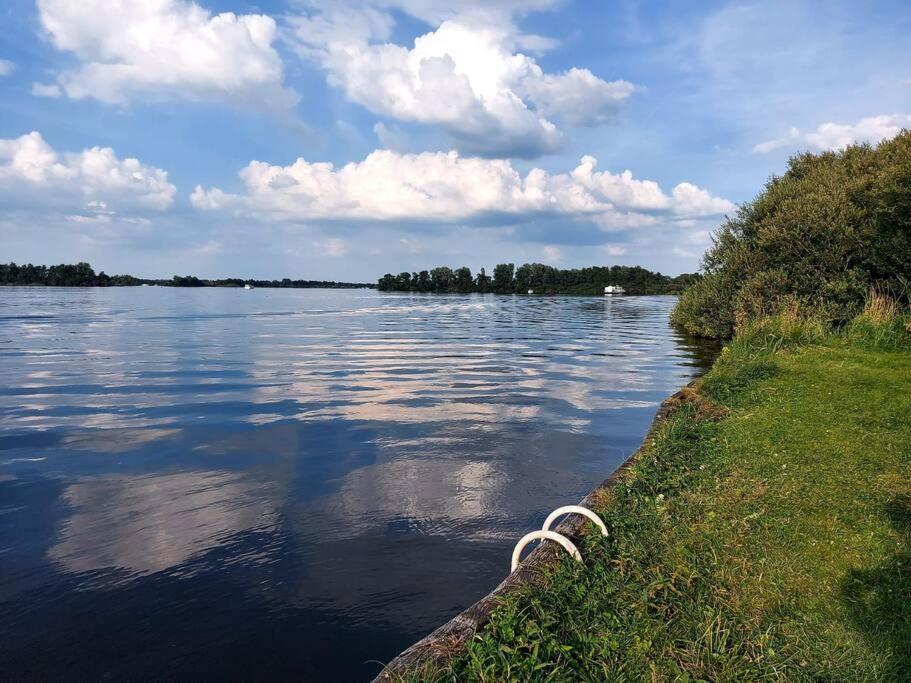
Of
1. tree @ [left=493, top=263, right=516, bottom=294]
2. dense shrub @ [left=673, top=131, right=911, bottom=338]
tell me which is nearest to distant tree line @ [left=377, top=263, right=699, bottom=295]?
tree @ [left=493, top=263, right=516, bottom=294]

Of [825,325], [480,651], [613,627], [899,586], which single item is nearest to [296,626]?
[480,651]

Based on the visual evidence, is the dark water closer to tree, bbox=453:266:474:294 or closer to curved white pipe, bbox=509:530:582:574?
curved white pipe, bbox=509:530:582:574

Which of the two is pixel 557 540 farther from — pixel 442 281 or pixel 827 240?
pixel 442 281

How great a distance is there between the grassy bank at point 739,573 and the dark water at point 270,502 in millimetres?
1593

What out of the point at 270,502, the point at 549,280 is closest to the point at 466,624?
the point at 270,502

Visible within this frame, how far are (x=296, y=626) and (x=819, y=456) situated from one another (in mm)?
6373

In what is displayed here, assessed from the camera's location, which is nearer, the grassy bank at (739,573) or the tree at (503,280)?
the grassy bank at (739,573)

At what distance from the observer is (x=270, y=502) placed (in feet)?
27.2

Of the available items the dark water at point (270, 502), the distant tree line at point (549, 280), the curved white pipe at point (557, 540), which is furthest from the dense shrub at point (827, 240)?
the distant tree line at point (549, 280)

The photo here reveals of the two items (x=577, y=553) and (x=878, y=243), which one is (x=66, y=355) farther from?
(x=878, y=243)

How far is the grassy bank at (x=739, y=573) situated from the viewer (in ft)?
12.3

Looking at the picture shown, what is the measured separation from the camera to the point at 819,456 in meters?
7.30

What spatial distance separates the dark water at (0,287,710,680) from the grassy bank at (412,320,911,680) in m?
1.59

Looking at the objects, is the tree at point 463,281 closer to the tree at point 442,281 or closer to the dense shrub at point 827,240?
the tree at point 442,281
